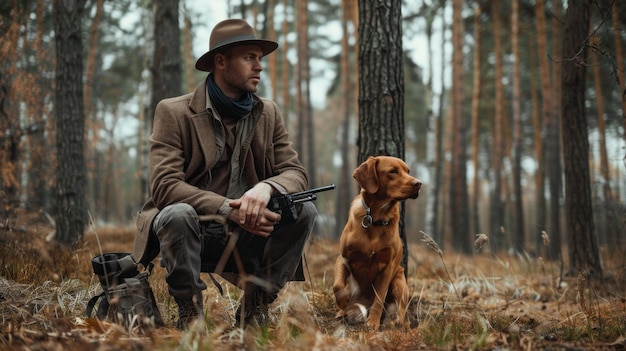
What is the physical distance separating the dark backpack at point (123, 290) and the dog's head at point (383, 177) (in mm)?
1645

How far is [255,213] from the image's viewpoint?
303 cm

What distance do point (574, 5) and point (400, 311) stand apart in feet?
14.0

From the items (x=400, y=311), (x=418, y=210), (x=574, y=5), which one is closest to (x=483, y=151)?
(x=418, y=210)

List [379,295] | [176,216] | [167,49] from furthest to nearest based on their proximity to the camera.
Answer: [167,49] < [379,295] < [176,216]

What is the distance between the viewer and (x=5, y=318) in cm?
304

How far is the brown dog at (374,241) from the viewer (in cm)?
379

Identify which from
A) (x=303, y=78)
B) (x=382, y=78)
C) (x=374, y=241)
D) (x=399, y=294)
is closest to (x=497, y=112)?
(x=303, y=78)

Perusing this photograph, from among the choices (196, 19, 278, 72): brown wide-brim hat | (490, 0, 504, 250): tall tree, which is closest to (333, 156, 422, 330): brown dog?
(196, 19, 278, 72): brown wide-brim hat

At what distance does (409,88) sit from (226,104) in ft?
76.9

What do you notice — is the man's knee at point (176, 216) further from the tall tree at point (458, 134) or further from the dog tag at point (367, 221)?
the tall tree at point (458, 134)

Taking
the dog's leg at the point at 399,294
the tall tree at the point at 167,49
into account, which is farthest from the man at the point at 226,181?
the tall tree at the point at 167,49

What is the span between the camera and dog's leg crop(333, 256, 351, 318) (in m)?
3.89

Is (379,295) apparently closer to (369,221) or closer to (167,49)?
(369,221)

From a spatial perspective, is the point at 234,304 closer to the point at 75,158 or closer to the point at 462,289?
the point at 462,289
